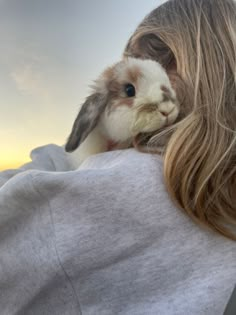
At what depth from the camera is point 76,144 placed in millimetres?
951

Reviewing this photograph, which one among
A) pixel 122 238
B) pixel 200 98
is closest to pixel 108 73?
pixel 200 98

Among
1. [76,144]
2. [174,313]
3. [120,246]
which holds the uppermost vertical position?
[76,144]

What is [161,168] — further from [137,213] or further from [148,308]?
[148,308]

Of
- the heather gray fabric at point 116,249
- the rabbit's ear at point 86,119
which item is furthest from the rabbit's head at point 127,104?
the heather gray fabric at point 116,249

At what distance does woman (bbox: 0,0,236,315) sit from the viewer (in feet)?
2.57

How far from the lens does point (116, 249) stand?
2.58 feet

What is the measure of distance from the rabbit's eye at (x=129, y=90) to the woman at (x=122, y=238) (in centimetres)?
13

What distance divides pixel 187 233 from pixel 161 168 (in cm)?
11

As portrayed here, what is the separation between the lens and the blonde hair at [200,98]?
822 mm

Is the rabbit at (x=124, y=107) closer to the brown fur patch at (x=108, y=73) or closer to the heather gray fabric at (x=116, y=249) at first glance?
the brown fur patch at (x=108, y=73)

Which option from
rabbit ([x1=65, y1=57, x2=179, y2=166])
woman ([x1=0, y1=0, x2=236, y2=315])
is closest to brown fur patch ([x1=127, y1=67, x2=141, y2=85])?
rabbit ([x1=65, y1=57, x2=179, y2=166])

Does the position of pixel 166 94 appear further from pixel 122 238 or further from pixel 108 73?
pixel 122 238

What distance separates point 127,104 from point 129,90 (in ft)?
0.11

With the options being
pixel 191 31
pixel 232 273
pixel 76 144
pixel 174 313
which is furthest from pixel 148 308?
pixel 191 31
